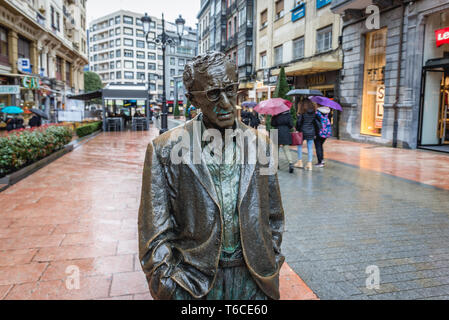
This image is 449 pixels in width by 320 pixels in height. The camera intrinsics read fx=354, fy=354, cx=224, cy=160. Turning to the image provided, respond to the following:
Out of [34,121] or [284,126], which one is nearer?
[284,126]

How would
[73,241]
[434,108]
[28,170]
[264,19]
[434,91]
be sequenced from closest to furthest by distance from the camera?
[73,241] → [28,170] → [434,91] → [434,108] → [264,19]

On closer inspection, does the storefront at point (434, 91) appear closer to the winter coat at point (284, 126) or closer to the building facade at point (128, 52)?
the winter coat at point (284, 126)

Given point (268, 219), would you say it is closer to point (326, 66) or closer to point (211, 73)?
point (211, 73)

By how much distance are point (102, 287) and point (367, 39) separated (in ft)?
53.9

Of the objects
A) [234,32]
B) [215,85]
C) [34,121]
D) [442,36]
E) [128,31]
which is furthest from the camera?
[128,31]

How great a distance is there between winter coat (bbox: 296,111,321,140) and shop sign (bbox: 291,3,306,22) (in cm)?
1432

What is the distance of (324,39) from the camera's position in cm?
1936

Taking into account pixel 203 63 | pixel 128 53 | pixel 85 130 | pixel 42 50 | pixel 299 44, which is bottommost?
pixel 85 130

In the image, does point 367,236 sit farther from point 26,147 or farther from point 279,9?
point 279,9

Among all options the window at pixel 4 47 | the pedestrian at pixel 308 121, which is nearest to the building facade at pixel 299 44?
the pedestrian at pixel 308 121

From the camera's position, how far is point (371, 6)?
587 inches

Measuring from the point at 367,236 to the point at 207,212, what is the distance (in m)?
3.73

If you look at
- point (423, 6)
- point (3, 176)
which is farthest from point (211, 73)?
point (423, 6)

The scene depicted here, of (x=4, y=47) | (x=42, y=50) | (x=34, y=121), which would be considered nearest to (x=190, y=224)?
(x=34, y=121)
